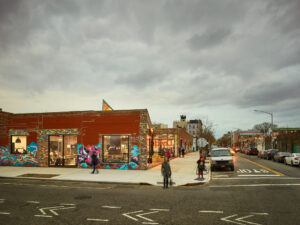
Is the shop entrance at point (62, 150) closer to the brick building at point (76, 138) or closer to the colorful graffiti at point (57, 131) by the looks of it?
the brick building at point (76, 138)

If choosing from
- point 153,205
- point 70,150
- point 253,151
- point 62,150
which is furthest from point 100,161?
point 253,151

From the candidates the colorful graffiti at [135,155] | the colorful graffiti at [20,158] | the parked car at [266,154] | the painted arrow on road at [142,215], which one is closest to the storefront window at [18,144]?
the colorful graffiti at [20,158]

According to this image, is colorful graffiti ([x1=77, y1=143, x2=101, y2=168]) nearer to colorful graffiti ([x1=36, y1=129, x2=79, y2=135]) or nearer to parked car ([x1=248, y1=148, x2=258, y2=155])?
colorful graffiti ([x1=36, y1=129, x2=79, y2=135])

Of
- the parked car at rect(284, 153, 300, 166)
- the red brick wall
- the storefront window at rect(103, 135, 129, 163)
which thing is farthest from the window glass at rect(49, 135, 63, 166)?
the parked car at rect(284, 153, 300, 166)

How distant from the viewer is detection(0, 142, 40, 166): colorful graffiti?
21875mm

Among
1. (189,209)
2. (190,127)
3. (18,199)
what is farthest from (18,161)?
(190,127)

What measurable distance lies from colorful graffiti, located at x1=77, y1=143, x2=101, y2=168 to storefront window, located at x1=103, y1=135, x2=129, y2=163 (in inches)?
29.5

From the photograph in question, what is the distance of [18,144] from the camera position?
2261cm

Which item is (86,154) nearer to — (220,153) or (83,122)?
(83,122)

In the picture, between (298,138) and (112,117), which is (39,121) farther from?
(298,138)

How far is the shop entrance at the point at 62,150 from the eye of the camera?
2105 centimetres

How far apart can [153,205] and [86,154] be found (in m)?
13.2

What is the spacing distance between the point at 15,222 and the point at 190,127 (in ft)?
435

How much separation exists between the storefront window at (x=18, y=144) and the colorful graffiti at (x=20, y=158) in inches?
15.4
